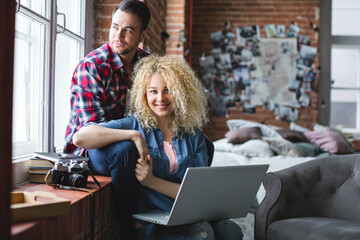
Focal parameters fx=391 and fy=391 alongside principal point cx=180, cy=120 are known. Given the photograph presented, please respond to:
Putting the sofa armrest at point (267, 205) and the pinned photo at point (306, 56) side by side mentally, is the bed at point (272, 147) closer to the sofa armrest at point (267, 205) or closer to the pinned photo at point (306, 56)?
the sofa armrest at point (267, 205)

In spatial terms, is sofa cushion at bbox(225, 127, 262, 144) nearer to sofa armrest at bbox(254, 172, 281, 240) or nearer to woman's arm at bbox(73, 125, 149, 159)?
sofa armrest at bbox(254, 172, 281, 240)

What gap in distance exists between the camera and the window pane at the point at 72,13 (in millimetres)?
2225

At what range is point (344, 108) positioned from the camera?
5727 mm

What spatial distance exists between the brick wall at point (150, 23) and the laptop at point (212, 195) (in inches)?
58.7

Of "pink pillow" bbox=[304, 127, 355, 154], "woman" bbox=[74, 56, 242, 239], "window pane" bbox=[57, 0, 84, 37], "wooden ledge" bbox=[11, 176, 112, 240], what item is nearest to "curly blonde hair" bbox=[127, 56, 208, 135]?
"woman" bbox=[74, 56, 242, 239]

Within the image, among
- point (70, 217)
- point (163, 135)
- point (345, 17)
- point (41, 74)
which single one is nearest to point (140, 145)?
point (163, 135)

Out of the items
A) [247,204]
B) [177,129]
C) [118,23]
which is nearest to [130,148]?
[177,129]

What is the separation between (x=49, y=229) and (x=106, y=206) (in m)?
0.66

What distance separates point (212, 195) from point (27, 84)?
3.45ft

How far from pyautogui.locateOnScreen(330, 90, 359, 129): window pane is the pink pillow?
1597 mm

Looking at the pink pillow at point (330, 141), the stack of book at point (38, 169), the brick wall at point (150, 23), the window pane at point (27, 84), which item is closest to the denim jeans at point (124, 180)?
the stack of book at point (38, 169)

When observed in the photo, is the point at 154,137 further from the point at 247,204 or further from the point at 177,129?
the point at 247,204

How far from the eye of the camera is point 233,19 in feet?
18.7

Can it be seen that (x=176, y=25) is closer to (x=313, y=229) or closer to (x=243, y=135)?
(x=243, y=135)
